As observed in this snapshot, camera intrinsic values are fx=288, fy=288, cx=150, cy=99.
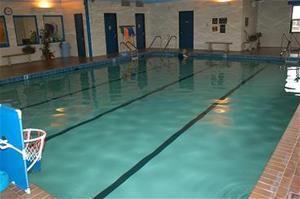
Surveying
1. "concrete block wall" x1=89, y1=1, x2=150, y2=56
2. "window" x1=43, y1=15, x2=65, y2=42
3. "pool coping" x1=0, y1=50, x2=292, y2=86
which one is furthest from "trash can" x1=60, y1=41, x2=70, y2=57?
"pool coping" x1=0, y1=50, x2=292, y2=86

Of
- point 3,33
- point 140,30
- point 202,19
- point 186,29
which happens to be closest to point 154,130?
point 3,33

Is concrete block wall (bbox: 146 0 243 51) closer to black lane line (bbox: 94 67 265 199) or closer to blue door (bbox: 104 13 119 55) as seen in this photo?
blue door (bbox: 104 13 119 55)

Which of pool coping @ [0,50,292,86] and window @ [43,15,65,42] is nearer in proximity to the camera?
pool coping @ [0,50,292,86]

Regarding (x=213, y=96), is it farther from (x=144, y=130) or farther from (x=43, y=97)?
(x=43, y=97)

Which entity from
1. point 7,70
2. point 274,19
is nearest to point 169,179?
point 7,70

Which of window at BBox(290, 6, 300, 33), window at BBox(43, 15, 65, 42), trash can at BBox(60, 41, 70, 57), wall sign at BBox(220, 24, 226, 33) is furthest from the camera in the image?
window at BBox(290, 6, 300, 33)

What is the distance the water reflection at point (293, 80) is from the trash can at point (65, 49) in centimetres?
853

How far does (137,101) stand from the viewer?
231 inches

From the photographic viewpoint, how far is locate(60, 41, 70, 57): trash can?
11969 mm

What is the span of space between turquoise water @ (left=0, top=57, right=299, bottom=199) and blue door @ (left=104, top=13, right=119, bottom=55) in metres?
4.78

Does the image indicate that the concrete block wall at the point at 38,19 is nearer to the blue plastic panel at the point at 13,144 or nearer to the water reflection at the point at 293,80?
the water reflection at the point at 293,80

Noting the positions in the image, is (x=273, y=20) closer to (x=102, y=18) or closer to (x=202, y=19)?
(x=202, y=19)

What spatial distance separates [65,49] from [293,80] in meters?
8.82

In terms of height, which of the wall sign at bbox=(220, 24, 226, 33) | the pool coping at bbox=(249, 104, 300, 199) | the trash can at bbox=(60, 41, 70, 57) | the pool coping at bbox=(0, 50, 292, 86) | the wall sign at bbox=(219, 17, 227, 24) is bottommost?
the pool coping at bbox=(249, 104, 300, 199)
